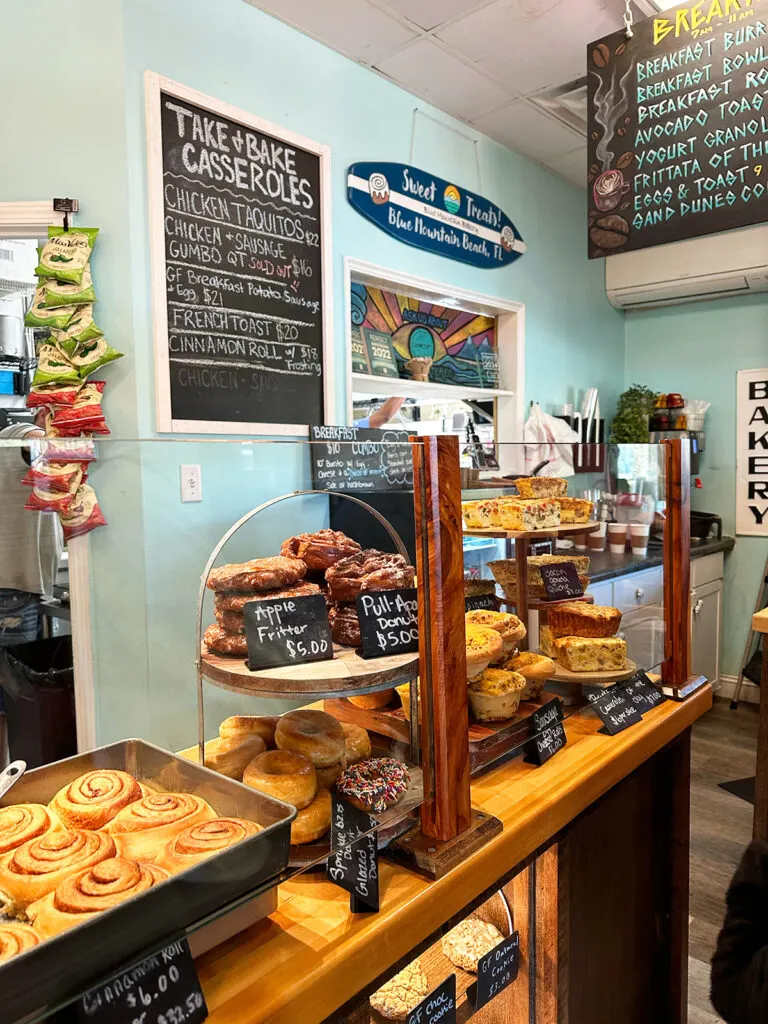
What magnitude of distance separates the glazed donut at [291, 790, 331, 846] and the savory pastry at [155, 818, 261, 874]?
0.13m

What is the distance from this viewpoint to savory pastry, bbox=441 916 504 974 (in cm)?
123

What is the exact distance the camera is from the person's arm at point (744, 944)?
0.92 metres

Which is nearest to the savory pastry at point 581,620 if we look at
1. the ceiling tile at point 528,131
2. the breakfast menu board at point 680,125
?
the breakfast menu board at point 680,125

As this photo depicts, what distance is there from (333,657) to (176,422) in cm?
160

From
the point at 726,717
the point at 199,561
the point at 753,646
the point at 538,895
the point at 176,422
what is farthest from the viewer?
the point at 753,646

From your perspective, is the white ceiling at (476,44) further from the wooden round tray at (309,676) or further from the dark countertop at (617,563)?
the wooden round tray at (309,676)

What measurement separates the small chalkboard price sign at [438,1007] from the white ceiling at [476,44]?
2.95 metres

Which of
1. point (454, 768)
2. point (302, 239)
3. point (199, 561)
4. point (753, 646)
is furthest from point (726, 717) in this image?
point (199, 561)

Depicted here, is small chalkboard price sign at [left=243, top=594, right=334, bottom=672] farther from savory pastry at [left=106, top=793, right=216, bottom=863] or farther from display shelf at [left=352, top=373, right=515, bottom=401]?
display shelf at [left=352, top=373, right=515, bottom=401]

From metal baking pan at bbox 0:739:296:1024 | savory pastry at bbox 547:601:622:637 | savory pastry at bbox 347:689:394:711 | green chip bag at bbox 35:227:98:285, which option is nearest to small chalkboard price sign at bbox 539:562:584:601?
savory pastry at bbox 547:601:622:637

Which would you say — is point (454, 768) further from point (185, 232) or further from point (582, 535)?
point (185, 232)

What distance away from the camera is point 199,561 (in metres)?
0.91

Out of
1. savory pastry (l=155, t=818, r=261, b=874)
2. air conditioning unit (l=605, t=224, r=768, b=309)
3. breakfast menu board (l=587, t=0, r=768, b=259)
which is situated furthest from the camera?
air conditioning unit (l=605, t=224, r=768, b=309)

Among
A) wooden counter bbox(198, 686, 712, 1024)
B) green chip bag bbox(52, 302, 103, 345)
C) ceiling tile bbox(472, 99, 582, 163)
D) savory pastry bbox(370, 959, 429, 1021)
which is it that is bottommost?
savory pastry bbox(370, 959, 429, 1021)
